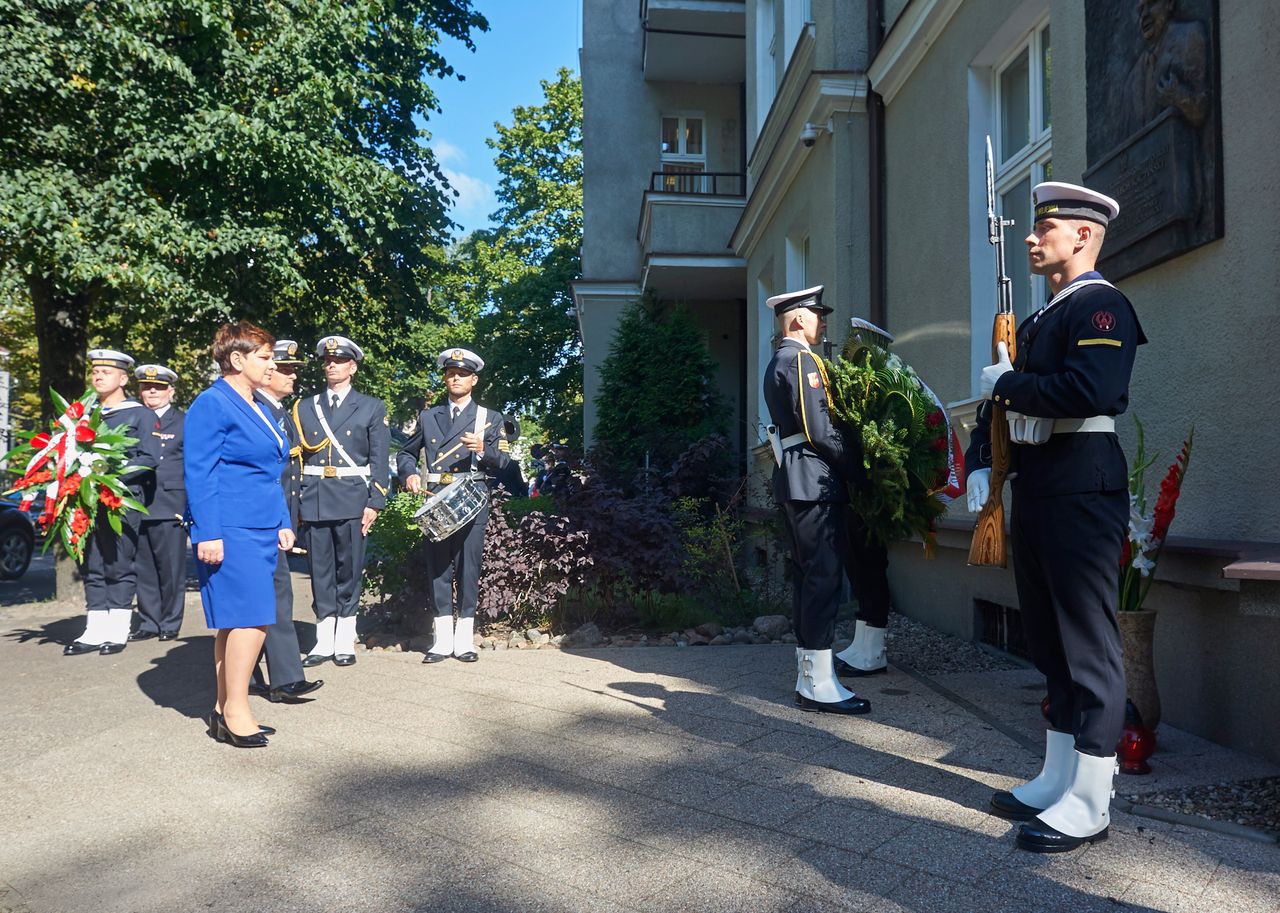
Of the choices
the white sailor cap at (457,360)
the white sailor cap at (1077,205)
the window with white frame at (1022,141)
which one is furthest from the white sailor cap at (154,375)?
the white sailor cap at (1077,205)

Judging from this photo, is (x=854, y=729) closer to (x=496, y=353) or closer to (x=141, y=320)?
(x=141, y=320)

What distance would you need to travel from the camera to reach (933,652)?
22.3 ft

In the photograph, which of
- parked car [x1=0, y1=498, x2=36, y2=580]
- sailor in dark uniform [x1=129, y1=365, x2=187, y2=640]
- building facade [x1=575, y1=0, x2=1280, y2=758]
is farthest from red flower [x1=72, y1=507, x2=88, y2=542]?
parked car [x1=0, y1=498, x2=36, y2=580]

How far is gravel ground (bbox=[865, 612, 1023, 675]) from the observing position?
6.30 metres

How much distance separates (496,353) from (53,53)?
25473 millimetres

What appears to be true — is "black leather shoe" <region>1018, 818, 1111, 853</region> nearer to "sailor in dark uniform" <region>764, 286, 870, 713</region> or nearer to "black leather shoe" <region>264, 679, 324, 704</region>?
"sailor in dark uniform" <region>764, 286, 870, 713</region>

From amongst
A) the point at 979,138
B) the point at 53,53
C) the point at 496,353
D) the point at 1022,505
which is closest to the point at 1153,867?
the point at 1022,505

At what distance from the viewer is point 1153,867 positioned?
313 centimetres

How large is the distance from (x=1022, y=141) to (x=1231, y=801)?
4.78 meters

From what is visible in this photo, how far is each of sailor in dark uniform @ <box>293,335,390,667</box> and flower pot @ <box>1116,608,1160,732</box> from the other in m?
4.71

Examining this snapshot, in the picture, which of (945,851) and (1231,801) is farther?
(1231,801)

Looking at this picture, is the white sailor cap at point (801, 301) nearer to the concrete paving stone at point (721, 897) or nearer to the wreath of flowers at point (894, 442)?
the wreath of flowers at point (894, 442)

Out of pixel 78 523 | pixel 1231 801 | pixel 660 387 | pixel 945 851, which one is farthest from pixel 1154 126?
pixel 660 387

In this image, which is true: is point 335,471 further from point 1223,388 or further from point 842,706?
point 1223,388
